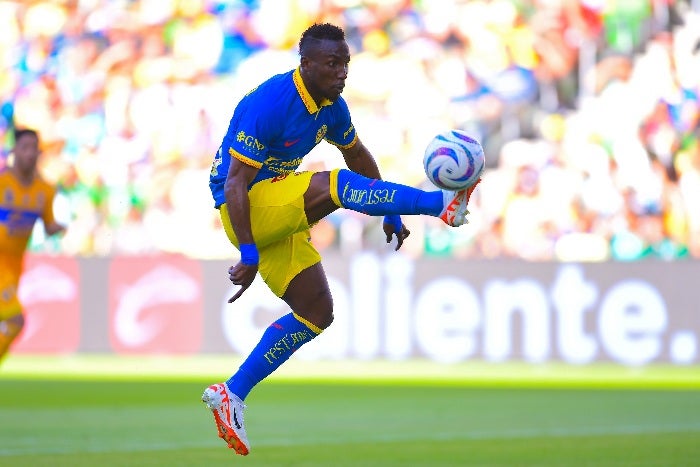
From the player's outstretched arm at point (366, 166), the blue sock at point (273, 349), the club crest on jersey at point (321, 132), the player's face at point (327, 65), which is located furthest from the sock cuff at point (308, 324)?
the player's face at point (327, 65)

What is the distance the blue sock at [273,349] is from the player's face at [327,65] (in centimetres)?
131

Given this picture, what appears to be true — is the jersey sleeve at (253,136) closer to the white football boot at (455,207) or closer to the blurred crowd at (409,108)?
the white football boot at (455,207)

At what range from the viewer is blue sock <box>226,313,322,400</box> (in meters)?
6.98

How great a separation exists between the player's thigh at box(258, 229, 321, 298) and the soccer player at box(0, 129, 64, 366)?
14.7ft

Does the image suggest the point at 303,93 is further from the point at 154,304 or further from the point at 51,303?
the point at 51,303

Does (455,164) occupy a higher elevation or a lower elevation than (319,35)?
lower

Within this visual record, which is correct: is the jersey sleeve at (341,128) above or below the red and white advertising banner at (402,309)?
above

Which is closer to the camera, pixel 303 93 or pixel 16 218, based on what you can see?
pixel 303 93

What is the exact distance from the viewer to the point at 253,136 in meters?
6.50

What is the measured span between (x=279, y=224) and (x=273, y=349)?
2.68 feet

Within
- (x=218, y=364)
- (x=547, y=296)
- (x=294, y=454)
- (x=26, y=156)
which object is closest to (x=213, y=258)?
(x=218, y=364)

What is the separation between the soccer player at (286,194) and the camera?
20.8 feet

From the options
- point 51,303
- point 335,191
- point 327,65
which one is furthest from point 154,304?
point 335,191

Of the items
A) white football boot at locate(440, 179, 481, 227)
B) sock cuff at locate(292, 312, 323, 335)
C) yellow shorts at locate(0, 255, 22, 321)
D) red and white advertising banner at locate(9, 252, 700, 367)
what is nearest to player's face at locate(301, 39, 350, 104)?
white football boot at locate(440, 179, 481, 227)
